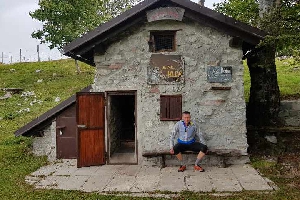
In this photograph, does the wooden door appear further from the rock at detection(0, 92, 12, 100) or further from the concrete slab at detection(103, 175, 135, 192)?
the rock at detection(0, 92, 12, 100)

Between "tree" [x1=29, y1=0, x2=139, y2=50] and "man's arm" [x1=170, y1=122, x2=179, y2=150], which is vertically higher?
"tree" [x1=29, y1=0, x2=139, y2=50]

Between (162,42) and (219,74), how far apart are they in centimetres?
181

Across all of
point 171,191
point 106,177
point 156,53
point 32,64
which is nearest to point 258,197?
point 171,191

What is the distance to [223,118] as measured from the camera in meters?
9.50

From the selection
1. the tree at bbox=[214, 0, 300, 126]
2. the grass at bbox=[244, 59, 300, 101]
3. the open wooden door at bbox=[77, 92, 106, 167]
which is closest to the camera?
the open wooden door at bbox=[77, 92, 106, 167]

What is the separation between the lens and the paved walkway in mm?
7695

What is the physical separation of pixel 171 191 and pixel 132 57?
3936 mm

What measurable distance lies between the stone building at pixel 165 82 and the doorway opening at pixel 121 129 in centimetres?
52

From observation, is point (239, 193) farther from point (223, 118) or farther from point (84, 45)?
point (84, 45)

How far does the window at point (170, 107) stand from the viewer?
9.55m

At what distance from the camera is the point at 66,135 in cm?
1066

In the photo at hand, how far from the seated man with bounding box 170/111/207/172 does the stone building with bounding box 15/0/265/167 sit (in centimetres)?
50

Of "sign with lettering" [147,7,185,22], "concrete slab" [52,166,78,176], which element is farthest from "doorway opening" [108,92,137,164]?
"sign with lettering" [147,7,185,22]

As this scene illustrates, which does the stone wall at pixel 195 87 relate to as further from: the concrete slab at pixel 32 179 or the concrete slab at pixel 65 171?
the concrete slab at pixel 32 179
